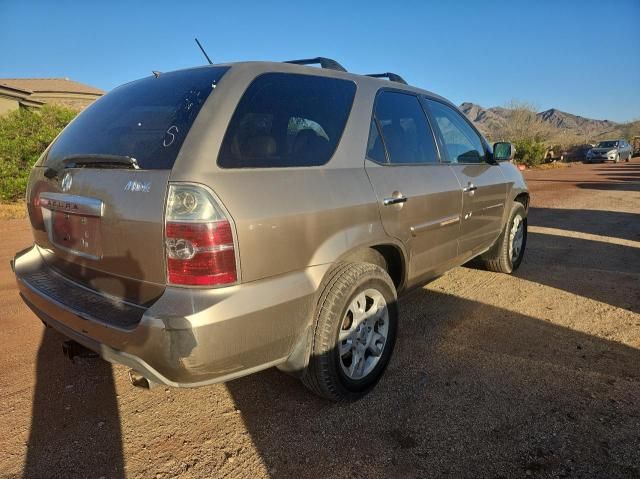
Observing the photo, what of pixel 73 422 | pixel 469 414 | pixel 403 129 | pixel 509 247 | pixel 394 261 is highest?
pixel 403 129

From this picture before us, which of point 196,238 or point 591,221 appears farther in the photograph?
point 591,221

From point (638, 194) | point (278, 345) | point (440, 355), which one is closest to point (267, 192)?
point (278, 345)

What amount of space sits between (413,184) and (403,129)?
477 mm

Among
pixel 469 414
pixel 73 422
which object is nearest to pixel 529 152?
pixel 469 414

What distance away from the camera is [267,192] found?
210 cm

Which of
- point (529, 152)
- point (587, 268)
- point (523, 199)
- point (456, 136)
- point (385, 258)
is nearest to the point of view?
point (385, 258)

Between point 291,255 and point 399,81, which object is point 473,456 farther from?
point 399,81

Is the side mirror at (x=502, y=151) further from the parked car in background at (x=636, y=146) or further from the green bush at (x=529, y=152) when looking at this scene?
the parked car in background at (x=636, y=146)

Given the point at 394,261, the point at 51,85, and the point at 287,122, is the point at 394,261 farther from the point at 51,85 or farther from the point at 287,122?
the point at 51,85

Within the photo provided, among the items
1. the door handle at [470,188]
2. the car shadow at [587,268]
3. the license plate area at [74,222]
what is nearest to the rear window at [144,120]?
the license plate area at [74,222]

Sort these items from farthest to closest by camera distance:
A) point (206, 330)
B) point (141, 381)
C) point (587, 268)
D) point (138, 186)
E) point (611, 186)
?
point (611, 186) < point (587, 268) < point (141, 381) < point (138, 186) < point (206, 330)

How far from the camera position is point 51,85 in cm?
2483

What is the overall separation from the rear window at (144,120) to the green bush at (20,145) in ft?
24.7

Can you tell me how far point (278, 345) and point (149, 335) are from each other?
0.62 meters
